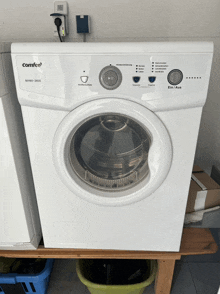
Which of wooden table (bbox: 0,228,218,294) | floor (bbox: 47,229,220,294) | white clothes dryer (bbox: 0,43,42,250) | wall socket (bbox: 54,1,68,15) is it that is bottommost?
floor (bbox: 47,229,220,294)

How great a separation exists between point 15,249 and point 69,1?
124cm

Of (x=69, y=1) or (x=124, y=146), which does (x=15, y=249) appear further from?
(x=69, y=1)

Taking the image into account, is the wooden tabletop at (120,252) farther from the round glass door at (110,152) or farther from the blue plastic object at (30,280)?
the round glass door at (110,152)

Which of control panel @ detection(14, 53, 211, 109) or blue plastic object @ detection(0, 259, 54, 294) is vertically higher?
A: control panel @ detection(14, 53, 211, 109)

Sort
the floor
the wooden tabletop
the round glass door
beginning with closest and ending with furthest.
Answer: the round glass door < the wooden tabletop < the floor

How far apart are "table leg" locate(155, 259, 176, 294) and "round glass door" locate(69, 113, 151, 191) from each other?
0.43 meters

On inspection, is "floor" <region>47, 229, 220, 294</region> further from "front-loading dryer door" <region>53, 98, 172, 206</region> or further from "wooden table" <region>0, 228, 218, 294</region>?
"front-loading dryer door" <region>53, 98, 172, 206</region>

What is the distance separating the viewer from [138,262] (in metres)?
1.20

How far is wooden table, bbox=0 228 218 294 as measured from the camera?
1000 millimetres

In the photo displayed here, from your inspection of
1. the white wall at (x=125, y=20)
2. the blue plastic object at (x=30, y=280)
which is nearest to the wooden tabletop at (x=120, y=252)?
the blue plastic object at (x=30, y=280)

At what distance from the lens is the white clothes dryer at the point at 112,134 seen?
71cm

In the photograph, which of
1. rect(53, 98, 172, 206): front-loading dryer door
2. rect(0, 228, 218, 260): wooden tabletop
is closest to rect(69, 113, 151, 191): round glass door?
rect(53, 98, 172, 206): front-loading dryer door

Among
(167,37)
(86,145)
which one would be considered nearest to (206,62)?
(86,145)

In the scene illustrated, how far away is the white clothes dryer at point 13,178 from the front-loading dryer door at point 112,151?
0.17 metres
